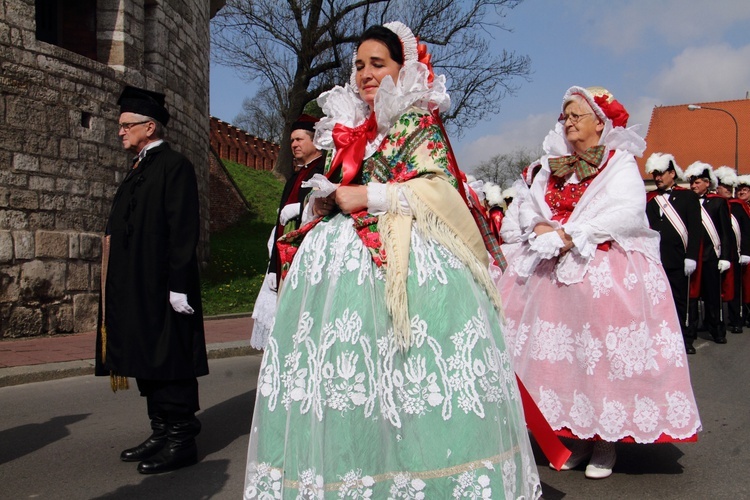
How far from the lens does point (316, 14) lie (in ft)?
85.5

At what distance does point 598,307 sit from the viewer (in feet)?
13.6

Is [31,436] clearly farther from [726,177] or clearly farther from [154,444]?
[726,177]

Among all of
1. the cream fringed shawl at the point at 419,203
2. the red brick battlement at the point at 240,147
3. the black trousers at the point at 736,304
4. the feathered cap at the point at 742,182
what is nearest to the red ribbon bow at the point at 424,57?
the cream fringed shawl at the point at 419,203

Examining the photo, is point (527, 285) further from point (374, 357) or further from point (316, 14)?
point (316, 14)

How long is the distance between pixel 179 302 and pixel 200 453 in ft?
3.56

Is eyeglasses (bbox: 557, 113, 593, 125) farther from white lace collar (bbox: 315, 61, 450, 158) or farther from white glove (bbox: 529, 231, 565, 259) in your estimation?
white lace collar (bbox: 315, 61, 450, 158)

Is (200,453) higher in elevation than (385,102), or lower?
lower

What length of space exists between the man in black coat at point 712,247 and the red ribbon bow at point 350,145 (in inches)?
305

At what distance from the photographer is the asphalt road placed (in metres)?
3.85

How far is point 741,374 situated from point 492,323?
5.74m

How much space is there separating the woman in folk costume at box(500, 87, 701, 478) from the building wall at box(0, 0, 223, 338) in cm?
667

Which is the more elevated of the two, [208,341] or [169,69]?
[169,69]

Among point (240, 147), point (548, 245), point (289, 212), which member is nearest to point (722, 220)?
point (548, 245)

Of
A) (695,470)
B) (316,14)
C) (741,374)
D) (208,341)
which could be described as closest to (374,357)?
(695,470)
